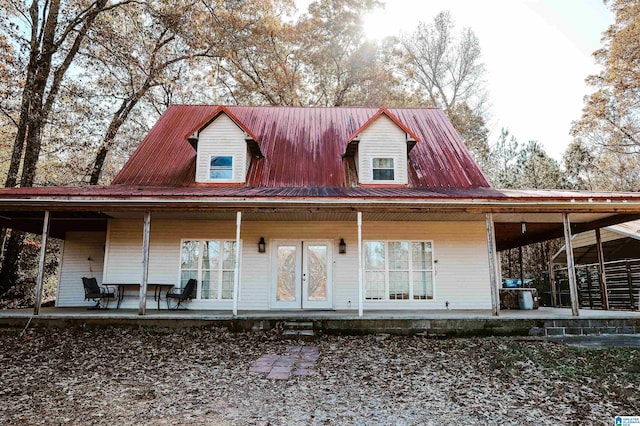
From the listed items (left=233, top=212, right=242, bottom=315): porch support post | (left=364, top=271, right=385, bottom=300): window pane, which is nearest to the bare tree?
(left=364, top=271, right=385, bottom=300): window pane

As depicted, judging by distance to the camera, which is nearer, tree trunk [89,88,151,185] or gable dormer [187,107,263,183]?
gable dormer [187,107,263,183]

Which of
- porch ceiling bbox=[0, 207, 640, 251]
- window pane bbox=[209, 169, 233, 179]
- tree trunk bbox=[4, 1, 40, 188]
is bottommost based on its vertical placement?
porch ceiling bbox=[0, 207, 640, 251]

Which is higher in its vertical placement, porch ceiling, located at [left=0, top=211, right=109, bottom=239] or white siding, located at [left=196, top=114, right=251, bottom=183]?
white siding, located at [left=196, top=114, right=251, bottom=183]

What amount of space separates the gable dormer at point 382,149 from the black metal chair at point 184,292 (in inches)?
209

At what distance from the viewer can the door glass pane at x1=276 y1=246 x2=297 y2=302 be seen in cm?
1101

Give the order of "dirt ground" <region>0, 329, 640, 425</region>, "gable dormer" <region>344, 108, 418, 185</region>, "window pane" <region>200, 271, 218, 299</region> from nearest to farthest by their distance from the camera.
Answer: "dirt ground" <region>0, 329, 640, 425</region>, "window pane" <region>200, 271, 218, 299</region>, "gable dormer" <region>344, 108, 418, 185</region>

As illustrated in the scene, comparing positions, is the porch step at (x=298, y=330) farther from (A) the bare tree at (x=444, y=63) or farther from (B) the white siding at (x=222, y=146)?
(A) the bare tree at (x=444, y=63)

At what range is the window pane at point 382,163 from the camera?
38.0 feet

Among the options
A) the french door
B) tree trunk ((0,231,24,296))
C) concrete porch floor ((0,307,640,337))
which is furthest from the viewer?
tree trunk ((0,231,24,296))

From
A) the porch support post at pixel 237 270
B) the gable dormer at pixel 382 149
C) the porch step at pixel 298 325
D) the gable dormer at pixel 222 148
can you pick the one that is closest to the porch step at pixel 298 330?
the porch step at pixel 298 325

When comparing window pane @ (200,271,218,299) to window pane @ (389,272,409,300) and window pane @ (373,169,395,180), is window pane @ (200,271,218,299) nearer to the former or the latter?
window pane @ (389,272,409,300)

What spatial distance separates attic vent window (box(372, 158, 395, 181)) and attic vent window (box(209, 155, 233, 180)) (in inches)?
159

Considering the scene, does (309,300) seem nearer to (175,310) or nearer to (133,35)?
(175,310)

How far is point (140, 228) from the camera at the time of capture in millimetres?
11273
